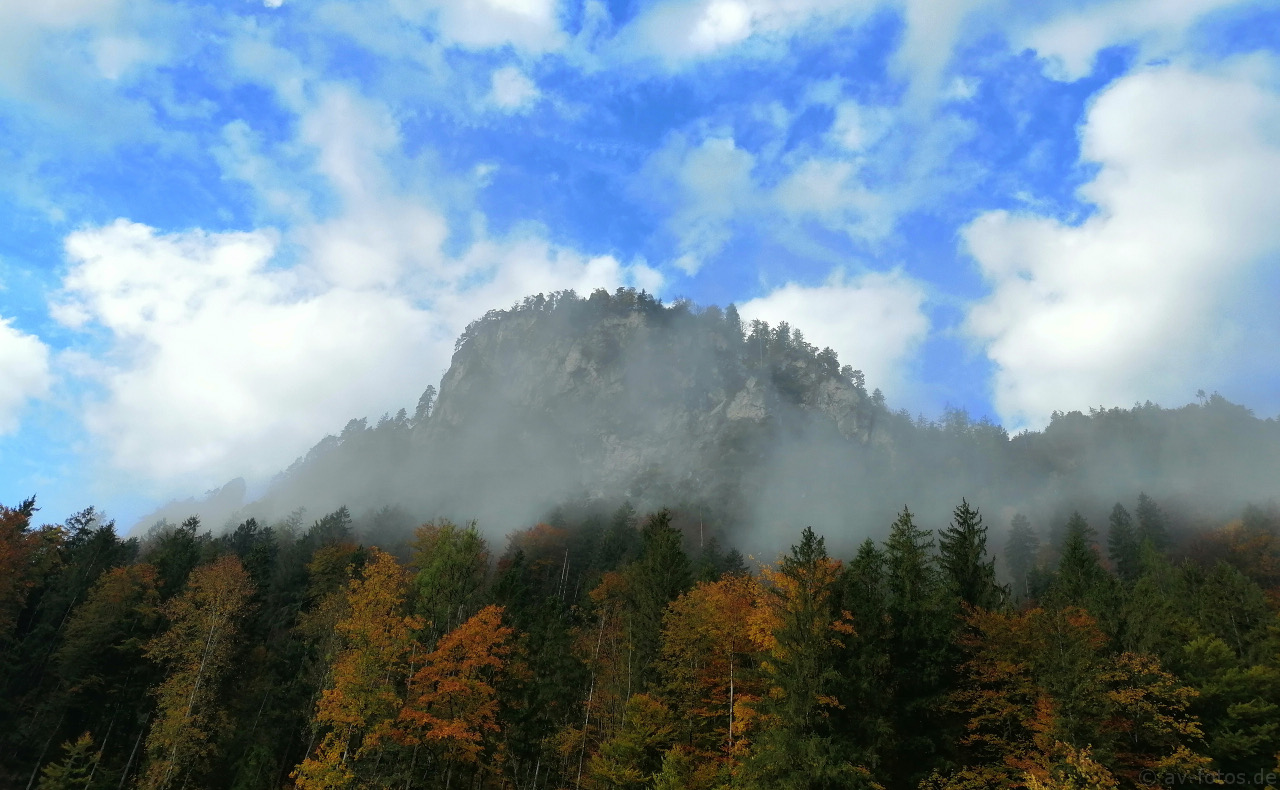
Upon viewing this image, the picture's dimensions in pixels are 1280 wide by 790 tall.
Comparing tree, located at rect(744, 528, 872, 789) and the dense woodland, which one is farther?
the dense woodland

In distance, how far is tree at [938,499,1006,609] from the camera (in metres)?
33.5

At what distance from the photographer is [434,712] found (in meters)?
29.5

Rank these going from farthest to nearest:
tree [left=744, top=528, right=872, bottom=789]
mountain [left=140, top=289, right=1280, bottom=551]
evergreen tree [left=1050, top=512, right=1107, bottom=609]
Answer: mountain [left=140, top=289, right=1280, bottom=551] < evergreen tree [left=1050, top=512, right=1107, bottom=609] < tree [left=744, top=528, right=872, bottom=789]

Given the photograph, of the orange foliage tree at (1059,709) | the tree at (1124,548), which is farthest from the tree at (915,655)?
the tree at (1124,548)

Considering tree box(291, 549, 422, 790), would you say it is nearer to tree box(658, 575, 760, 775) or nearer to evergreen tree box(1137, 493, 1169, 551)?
tree box(658, 575, 760, 775)

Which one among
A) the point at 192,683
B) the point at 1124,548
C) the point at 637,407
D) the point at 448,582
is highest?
the point at 637,407

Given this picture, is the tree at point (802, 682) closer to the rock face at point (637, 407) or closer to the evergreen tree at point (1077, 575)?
the evergreen tree at point (1077, 575)

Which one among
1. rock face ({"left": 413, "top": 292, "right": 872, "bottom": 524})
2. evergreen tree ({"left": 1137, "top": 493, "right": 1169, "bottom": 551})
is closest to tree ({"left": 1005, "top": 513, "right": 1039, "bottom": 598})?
evergreen tree ({"left": 1137, "top": 493, "right": 1169, "bottom": 551})

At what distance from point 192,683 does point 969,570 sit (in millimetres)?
42379

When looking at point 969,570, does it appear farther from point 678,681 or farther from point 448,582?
point 448,582

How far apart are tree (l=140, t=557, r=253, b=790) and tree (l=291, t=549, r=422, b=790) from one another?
37.1 ft

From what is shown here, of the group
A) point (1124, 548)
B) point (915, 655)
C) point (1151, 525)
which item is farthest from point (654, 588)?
point (1151, 525)

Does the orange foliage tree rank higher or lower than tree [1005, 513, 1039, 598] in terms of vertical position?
lower

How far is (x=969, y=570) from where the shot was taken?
34.3 meters
